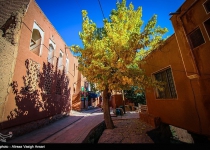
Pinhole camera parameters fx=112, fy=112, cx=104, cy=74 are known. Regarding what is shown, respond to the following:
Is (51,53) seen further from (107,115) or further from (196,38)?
(196,38)

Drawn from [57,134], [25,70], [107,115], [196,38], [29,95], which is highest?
[25,70]

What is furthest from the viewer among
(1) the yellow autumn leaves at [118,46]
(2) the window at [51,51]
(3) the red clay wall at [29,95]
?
(2) the window at [51,51]

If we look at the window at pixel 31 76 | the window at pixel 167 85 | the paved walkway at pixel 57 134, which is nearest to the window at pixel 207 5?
the window at pixel 167 85

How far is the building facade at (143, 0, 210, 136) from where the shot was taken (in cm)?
447

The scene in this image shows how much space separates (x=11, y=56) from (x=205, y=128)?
1045 centimetres

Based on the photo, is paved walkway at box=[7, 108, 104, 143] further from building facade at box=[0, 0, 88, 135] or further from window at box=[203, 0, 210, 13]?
window at box=[203, 0, 210, 13]

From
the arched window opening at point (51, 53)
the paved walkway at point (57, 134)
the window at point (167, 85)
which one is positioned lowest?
the paved walkway at point (57, 134)

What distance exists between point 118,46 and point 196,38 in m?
3.40

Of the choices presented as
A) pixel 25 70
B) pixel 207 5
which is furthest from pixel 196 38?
pixel 25 70

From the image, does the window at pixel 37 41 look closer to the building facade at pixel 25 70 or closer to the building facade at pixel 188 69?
the building facade at pixel 25 70

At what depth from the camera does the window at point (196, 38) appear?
4.72m

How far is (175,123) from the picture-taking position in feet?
19.8

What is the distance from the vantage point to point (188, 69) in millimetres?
5031

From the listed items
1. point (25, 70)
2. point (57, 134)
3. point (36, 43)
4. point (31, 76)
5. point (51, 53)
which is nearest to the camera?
point (57, 134)
